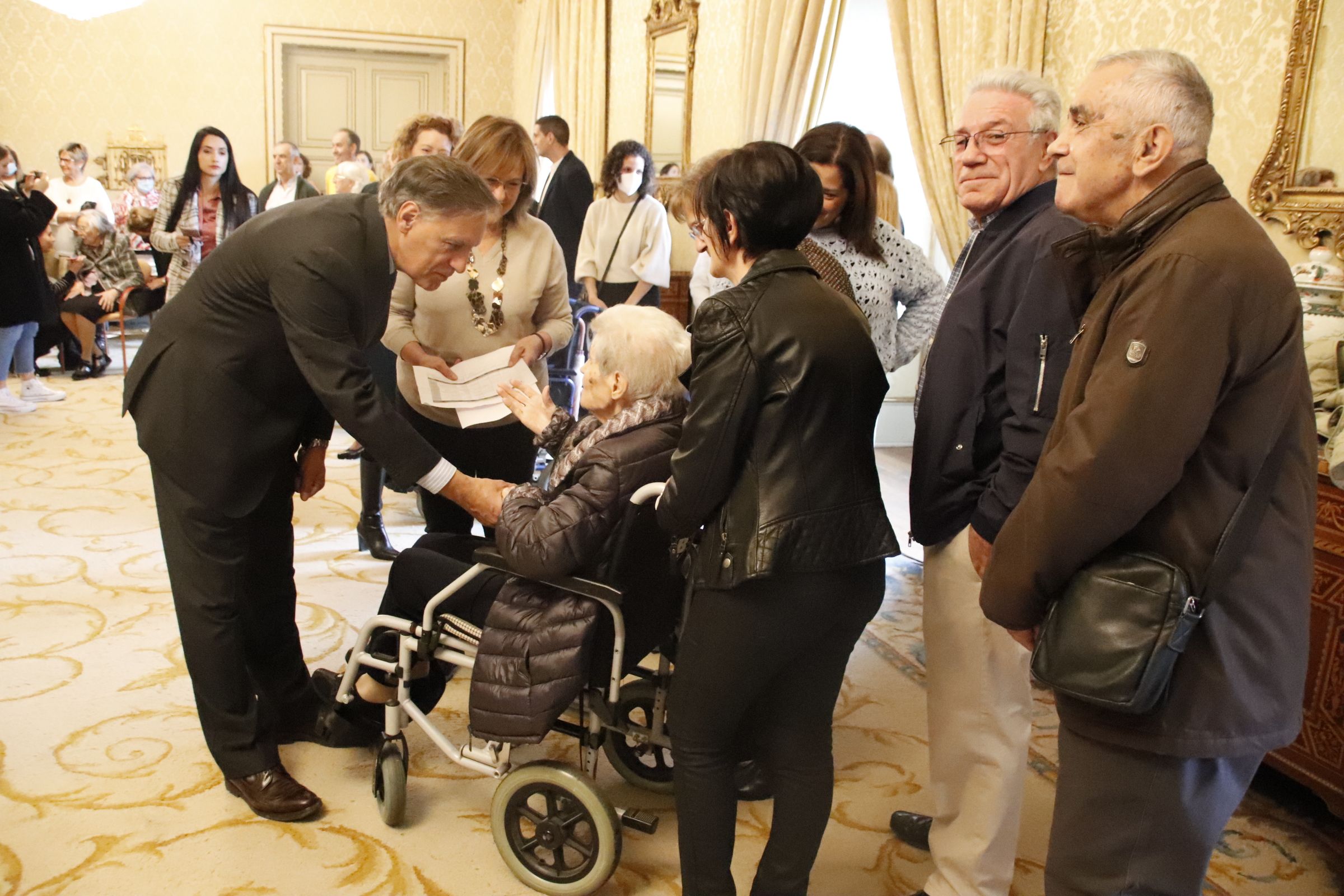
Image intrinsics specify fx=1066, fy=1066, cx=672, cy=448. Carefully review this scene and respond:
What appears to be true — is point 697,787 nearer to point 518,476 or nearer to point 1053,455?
point 1053,455

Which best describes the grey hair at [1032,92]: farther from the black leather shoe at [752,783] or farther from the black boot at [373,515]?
the black boot at [373,515]

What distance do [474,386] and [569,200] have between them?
340 centimetres

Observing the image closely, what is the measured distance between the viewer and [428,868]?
232cm

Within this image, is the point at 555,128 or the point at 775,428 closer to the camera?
the point at 775,428

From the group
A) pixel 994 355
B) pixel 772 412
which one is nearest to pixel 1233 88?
pixel 994 355

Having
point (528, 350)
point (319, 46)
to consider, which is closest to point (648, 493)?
point (528, 350)

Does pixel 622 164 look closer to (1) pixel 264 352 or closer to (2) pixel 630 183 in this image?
(2) pixel 630 183

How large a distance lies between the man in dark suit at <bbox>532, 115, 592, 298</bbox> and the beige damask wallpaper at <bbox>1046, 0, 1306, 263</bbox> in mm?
3387

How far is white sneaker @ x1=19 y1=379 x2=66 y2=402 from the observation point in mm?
7160

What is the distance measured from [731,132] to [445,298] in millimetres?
3412

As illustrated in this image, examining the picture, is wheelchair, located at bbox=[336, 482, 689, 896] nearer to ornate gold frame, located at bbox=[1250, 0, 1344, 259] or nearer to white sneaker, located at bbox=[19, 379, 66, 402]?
ornate gold frame, located at bbox=[1250, 0, 1344, 259]

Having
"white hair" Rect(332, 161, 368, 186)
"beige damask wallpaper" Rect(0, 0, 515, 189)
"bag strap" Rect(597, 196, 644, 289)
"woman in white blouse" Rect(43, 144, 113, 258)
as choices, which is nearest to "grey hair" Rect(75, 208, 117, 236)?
"woman in white blouse" Rect(43, 144, 113, 258)

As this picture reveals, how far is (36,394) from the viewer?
7172 millimetres

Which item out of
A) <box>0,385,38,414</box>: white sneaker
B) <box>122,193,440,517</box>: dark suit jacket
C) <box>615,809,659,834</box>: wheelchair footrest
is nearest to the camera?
<box>122,193,440,517</box>: dark suit jacket
